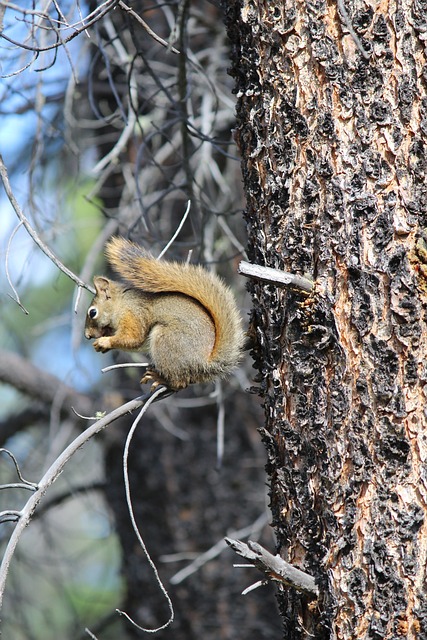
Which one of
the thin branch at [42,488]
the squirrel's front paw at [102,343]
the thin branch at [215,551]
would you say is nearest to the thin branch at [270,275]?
the thin branch at [42,488]

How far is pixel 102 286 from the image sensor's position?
2.35 meters

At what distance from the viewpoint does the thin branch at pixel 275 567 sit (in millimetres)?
1299

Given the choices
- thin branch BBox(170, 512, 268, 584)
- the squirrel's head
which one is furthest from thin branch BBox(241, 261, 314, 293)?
thin branch BBox(170, 512, 268, 584)

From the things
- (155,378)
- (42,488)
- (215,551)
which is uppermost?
(155,378)

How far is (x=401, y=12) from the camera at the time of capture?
4.78ft

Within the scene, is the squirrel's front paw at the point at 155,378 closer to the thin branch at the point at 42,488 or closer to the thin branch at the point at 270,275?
the thin branch at the point at 42,488

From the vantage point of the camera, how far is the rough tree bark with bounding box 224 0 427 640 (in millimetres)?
1386

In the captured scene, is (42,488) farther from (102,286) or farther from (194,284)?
(102,286)

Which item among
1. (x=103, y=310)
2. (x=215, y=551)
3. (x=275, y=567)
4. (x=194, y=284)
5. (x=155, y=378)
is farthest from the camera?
(x=215, y=551)

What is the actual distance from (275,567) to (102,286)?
1218 millimetres

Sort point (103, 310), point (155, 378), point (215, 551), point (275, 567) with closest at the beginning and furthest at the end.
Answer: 1. point (275, 567)
2. point (155, 378)
3. point (103, 310)
4. point (215, 551)

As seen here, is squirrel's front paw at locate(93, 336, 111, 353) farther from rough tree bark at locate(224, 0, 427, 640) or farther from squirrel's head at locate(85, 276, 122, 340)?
rough tree bark at locate(224, 0, 427, 640)

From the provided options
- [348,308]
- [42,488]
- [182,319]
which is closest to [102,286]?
[182,319]

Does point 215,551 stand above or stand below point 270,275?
below
